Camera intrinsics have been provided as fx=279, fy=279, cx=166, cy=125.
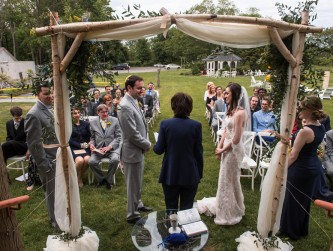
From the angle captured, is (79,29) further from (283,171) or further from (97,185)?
(97,185)

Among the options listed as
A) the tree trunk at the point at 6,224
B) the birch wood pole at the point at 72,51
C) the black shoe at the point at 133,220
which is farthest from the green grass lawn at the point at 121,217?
the birch wood pole at the point at 72,51

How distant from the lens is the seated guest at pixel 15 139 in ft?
19.6

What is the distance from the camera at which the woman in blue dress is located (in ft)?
11.3

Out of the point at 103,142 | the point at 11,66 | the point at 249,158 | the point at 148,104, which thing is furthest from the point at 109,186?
the point at 11,66

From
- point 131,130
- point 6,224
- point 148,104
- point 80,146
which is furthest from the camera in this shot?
point 148,104

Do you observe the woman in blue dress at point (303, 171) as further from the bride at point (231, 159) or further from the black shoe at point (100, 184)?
the black shoe at point (100, 184)

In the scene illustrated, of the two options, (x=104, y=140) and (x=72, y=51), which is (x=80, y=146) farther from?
(x=72, y=51)

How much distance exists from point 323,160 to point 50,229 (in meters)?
5.07

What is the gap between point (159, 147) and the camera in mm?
3502

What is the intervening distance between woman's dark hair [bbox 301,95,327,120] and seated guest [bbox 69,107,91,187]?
168 inches

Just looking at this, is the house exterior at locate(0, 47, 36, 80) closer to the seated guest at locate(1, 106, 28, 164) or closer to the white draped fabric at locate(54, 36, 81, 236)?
the seated guest at locate(1, 106, 28, 164)

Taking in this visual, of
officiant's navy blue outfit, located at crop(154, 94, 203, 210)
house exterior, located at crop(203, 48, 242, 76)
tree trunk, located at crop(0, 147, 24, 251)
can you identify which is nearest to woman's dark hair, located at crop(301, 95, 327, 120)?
house exterior, located at crop(203, 48, 242, 76)

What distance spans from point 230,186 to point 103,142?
9.67ft

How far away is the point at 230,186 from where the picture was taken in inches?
169
